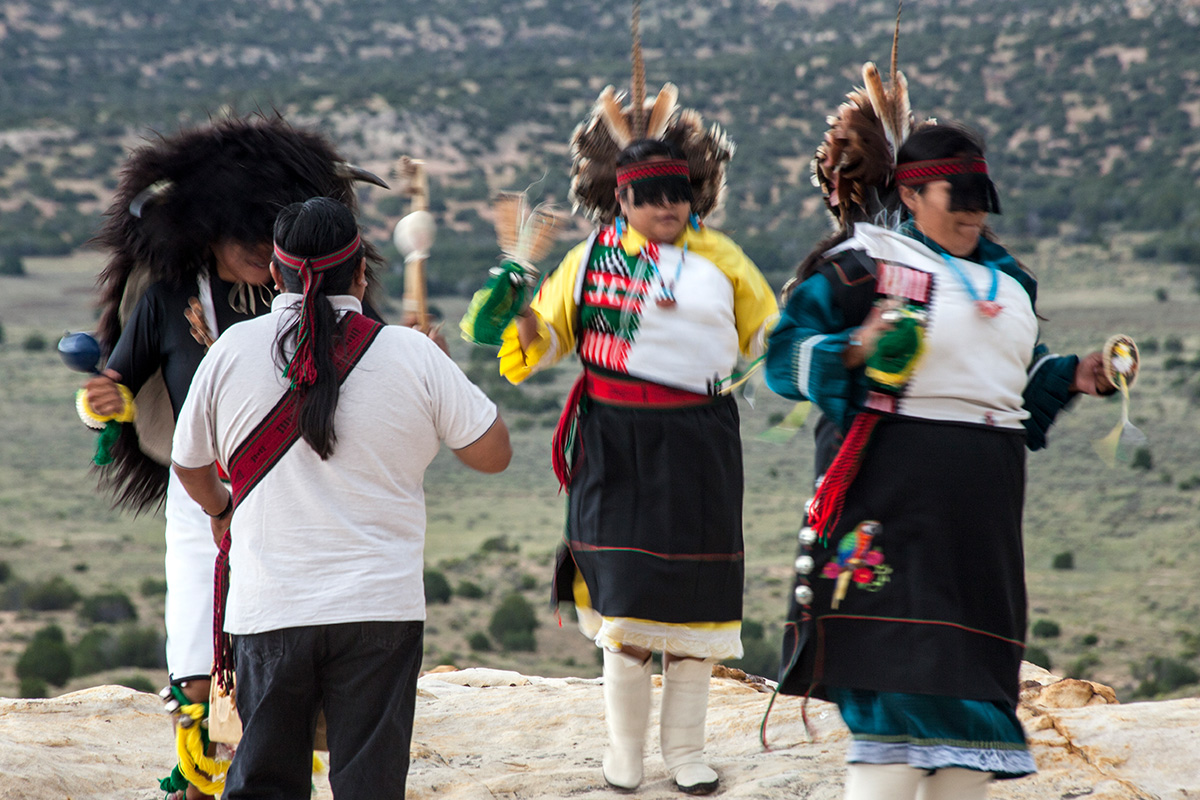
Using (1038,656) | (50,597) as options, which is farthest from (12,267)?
(1038,656)

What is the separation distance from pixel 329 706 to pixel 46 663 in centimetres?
845

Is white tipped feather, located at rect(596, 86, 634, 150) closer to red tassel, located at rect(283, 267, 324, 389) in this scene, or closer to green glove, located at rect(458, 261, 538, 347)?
green glove, located at rect(458, 261, 538, 347)

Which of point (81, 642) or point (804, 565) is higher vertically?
point (804, 565)

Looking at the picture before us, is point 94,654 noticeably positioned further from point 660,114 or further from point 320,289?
point 320,289

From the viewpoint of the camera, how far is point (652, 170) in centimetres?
392

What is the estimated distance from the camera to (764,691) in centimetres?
548

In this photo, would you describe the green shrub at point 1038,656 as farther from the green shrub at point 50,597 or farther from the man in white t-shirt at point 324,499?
the green shrub at point 50,597

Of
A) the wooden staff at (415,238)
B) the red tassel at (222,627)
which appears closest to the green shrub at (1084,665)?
the wooden staff at (415,238)

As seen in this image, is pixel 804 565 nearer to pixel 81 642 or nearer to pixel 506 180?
pixel 81 642

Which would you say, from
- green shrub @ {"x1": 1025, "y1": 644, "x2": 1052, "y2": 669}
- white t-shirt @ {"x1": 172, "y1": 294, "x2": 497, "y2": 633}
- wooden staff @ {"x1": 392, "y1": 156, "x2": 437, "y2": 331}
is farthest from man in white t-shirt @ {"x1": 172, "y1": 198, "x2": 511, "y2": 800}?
green shrub @ {"x1": 1025, "y1": 644, "x2": 1052, "y2": 669}

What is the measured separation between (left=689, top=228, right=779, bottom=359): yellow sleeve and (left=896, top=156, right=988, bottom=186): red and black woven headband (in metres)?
1.02

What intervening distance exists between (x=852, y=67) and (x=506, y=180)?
41.0 ft

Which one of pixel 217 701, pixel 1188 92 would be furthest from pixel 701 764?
pixel 1188 92

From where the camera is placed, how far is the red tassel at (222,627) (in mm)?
3027
